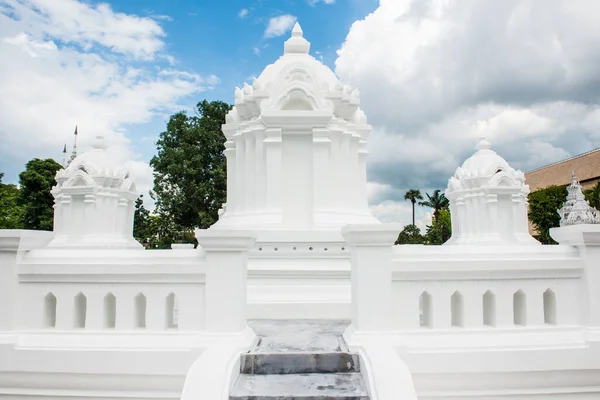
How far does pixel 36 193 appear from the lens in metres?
37.0

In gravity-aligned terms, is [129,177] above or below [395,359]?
above

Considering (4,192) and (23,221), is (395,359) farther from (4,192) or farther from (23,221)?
(4,192)

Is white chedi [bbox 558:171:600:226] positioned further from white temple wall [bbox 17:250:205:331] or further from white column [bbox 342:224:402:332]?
white temple wall [bbox 17:250:205:331]

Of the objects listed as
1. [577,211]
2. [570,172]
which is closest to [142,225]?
[577,211]

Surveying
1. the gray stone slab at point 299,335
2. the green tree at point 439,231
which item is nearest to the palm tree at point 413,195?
the green tree at point 439,231

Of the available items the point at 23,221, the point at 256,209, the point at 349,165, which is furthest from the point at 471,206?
the point at 23,221

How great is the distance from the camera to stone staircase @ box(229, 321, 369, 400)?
4590 millimetres

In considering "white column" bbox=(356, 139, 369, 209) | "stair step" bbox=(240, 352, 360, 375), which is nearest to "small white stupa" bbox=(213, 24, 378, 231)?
"white column" bbox=(356, 139, 369, 209)

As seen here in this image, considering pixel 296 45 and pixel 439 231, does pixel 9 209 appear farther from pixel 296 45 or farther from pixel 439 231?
pixel 439 231

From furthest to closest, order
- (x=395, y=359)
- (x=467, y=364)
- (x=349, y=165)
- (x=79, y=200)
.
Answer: (x=79, y=200) < (x=349, y=165) < (x=467, y=364) < (x=395, y=359)

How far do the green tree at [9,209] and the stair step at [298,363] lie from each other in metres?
39.1

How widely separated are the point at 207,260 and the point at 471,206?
558 inches

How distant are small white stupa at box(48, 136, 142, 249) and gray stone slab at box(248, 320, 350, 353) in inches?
379

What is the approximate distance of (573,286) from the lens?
580 centimetres
